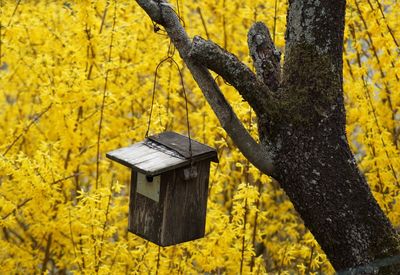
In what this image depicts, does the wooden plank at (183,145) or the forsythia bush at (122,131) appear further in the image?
the forsythia bush at (122,131)

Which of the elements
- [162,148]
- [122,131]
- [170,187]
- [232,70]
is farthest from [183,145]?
[122,131]

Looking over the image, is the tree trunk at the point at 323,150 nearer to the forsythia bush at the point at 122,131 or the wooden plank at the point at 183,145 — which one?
the wooden plank at the point at 183,145

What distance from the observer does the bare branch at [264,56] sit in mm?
3467

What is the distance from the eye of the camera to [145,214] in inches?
147

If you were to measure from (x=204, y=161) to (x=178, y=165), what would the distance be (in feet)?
0.87

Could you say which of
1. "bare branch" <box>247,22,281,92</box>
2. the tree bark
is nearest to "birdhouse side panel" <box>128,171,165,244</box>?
the tree bark

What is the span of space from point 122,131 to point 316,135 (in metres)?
3.07

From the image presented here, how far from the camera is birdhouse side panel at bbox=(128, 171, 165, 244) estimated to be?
12.0ft

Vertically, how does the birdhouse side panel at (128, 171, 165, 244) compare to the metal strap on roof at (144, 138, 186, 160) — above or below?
below

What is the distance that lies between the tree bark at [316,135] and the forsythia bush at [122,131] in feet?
3.69

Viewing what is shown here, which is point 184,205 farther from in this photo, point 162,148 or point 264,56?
point 264,56

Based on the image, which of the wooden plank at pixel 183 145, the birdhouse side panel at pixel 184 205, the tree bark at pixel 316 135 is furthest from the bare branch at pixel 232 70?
the birdhouse side panel at pixel 184 205

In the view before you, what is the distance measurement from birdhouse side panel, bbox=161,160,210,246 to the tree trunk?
48cm

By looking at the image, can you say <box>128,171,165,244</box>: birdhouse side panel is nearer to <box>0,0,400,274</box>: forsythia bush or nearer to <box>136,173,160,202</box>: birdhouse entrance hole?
<box>136,173,160,202</box>: birdhouse entrance hole
